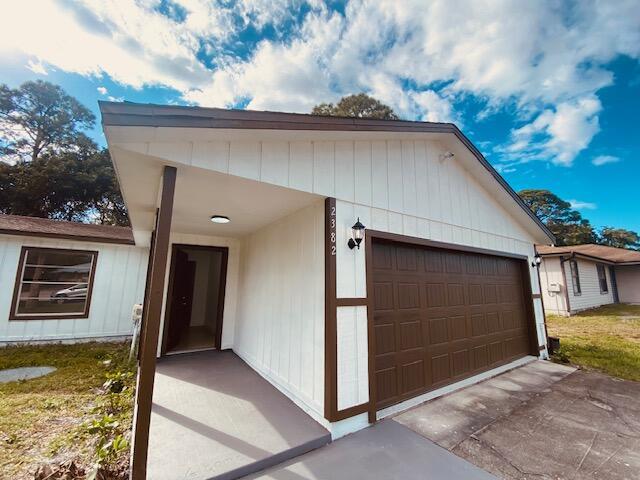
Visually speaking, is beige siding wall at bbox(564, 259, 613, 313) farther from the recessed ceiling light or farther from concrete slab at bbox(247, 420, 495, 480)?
the recessed ceiling light

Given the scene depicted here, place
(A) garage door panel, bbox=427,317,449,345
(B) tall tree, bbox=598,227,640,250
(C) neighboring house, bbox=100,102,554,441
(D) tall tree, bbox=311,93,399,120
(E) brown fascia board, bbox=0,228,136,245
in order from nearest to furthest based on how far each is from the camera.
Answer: (C) neighboring house, bbox=100,102,554,441, (A) garage door panel, bbox=427,317,449,345, (E) brown fascia board, bbox=0,228,136,245, (D) tall tree, bbox=311,93,399,120, (B) tall tree, bbox=598,227,640,250

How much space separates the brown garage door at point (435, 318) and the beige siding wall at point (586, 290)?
8.79 metres

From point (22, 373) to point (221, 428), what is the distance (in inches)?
167

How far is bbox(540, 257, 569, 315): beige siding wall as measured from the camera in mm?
11062

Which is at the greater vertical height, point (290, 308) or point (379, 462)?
point (290, 308)

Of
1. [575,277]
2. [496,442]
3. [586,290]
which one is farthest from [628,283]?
[496,442]

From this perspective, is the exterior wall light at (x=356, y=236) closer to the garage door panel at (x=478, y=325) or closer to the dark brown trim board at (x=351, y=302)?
the dark brown trim board at (x=351, y=302)

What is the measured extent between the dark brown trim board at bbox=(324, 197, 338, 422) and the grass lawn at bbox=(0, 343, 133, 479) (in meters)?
2.10

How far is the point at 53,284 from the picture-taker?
22.5 ft

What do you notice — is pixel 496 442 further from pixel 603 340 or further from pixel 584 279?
pixel 584 279

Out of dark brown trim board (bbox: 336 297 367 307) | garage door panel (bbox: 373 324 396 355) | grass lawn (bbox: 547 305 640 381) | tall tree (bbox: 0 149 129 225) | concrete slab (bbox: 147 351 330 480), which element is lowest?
concrete slab (bbox: 147 351 330 480)

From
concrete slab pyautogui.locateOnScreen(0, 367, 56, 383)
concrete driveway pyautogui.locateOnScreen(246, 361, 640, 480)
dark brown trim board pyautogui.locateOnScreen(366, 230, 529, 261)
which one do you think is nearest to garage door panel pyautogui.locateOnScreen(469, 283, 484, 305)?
dark brown trim board pyautogui.locateOnScreen(366, 230, 529, 261)

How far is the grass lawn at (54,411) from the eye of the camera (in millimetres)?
2359

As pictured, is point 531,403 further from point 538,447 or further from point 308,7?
point 308,7
